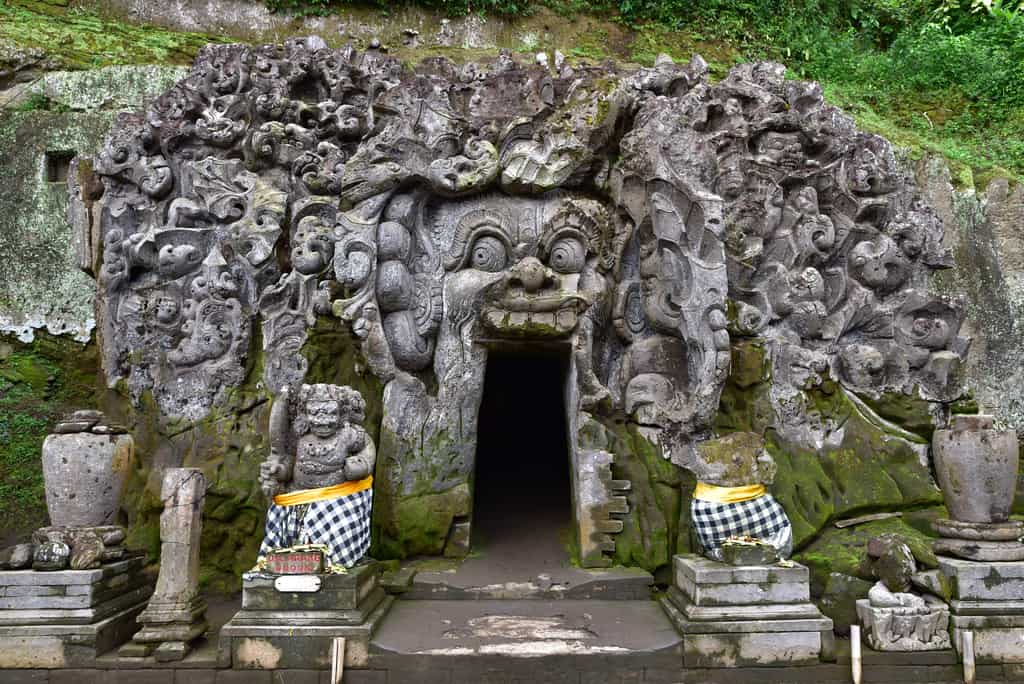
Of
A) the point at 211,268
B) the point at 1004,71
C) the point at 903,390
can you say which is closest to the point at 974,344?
the point at 903,390

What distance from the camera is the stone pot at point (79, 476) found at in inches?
252

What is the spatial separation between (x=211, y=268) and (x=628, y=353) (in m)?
4.70

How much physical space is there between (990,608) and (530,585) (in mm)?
3782

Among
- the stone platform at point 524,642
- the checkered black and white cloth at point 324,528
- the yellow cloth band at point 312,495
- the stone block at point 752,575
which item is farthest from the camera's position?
the yellow cloth band at point 312,495

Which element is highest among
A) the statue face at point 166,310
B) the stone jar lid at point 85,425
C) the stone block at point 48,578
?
the statue face at point 166,310

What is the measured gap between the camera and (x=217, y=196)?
8680 millimetres

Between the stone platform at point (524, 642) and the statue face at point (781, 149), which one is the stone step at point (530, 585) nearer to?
the stone platform at point (524, 642)

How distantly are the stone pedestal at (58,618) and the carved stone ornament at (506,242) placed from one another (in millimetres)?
2434

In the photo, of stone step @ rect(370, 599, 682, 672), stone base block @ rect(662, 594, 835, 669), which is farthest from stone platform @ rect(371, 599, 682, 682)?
stone base block @ rect(662, 594, 835, 669)

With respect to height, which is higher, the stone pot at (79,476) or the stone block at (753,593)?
the stone pot at (79,476)

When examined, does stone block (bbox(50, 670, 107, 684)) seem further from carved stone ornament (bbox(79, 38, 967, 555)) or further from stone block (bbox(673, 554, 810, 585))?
stone block (bbox(673, 554, 810, 585))

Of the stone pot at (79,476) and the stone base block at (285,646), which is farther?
the stone pot at (79,476)

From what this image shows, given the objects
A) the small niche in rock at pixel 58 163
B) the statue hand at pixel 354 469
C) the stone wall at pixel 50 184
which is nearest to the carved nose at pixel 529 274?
the statue hand at pixel 354 469

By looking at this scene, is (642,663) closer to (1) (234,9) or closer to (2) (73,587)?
(2) (73,587)
